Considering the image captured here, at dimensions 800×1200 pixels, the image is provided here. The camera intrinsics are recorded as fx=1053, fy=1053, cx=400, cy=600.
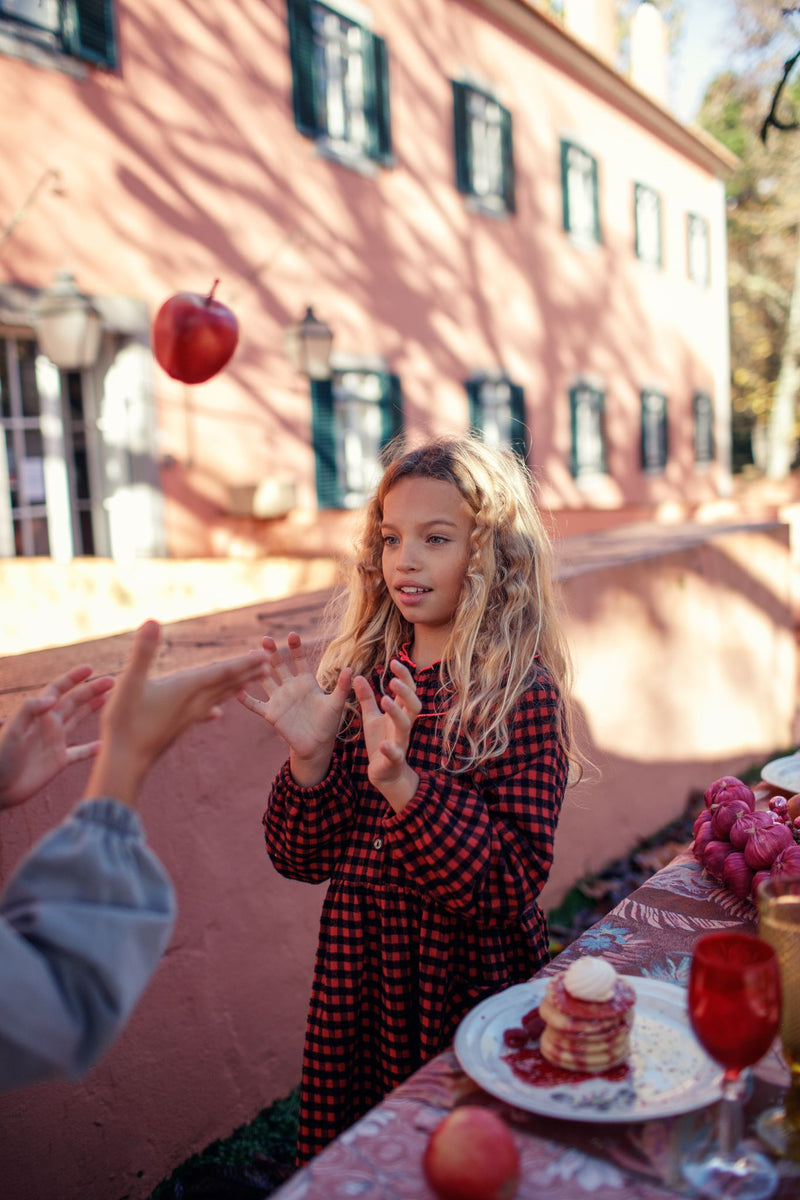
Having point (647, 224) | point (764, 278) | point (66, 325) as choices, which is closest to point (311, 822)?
point (66, 325)

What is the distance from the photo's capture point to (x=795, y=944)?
1.22 meters

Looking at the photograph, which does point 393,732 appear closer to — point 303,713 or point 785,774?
point 303,713

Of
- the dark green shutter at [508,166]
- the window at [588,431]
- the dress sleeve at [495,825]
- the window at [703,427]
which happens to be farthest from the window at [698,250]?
the dress sleeve at [495,825]

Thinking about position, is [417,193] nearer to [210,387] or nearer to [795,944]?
[210,387]

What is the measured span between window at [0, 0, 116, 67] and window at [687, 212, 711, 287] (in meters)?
13.4

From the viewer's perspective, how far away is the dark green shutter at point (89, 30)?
22.9 ft

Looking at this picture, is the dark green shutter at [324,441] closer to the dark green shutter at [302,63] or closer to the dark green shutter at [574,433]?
the dark green shutter at [302,63]

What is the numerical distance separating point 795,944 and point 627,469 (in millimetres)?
15345

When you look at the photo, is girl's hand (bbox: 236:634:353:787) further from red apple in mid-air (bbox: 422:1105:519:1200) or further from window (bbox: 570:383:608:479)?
window (bbox: 570:383:608:479)

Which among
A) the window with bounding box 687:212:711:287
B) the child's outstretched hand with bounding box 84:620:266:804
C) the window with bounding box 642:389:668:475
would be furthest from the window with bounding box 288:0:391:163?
the window with bounding box 687:212:711:287

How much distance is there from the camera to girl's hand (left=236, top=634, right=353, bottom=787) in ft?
6.27

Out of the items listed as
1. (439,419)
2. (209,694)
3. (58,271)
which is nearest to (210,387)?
(58,271)

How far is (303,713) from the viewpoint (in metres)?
1.93

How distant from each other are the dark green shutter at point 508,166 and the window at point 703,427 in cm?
760
